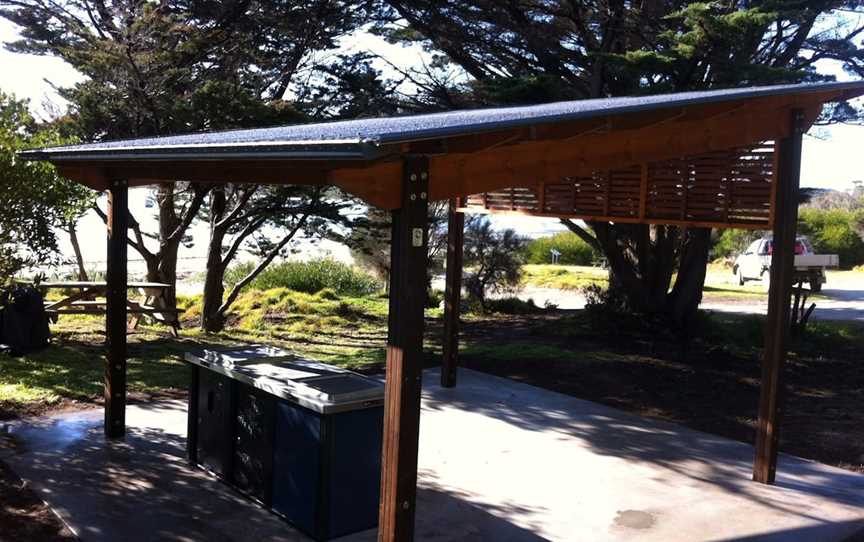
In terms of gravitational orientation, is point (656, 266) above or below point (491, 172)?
below

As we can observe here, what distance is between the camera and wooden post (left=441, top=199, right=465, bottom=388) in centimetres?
886

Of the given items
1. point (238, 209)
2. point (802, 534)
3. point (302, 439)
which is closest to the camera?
point (302, 439)

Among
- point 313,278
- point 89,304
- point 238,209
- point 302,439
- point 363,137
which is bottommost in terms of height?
point 302,439

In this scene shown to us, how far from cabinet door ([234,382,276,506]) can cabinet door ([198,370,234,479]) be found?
82mm

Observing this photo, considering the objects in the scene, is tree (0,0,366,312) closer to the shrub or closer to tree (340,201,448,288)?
tree (340,201,448,288)

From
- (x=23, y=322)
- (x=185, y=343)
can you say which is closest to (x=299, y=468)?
(x=23, y=322)

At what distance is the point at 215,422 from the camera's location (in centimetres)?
578

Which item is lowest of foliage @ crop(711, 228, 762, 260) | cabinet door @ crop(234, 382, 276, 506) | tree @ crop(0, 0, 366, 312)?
cabinet door @ crop(234, 382, 276, 506)

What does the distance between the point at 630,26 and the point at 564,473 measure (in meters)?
8.47

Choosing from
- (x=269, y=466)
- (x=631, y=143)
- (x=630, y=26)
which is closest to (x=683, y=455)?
(x=631, y=143)

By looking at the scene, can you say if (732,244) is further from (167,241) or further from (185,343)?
(185,343)

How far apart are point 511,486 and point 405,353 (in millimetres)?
2755

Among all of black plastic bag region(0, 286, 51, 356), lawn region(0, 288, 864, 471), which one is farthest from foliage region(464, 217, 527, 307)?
black plastic bag region(0, 286, 51, 356)

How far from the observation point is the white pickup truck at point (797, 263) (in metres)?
20.5
